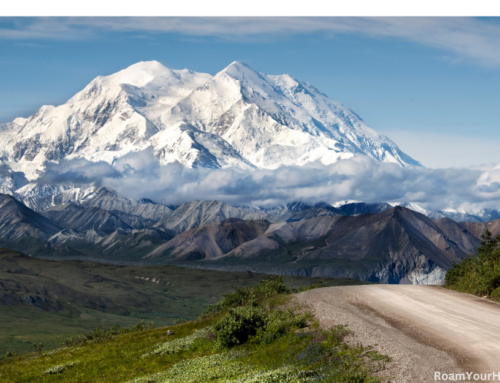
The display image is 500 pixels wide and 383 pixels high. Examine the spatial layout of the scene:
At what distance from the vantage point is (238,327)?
956 inches

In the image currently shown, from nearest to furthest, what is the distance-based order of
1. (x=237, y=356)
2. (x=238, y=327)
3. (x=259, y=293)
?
(x=237, y=356) → (x=238, y=327) → (x=259, y=293)

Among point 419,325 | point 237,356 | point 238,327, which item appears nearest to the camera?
point 237,356

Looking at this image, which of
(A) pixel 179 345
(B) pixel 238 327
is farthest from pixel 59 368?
(B) pixel 238 327

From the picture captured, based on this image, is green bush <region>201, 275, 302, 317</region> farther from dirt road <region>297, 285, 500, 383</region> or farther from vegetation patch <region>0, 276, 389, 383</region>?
dirt road <region>297, 285, 500, 383</region>

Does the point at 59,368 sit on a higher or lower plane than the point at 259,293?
lower

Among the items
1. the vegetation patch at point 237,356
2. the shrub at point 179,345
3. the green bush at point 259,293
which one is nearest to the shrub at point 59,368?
the vegetation patch at point 237,356

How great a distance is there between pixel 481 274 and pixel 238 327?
1863 cm

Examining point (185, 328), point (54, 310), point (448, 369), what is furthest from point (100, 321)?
point (448, 369)

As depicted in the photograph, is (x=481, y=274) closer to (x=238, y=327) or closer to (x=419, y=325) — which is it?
(x=419, y=325)

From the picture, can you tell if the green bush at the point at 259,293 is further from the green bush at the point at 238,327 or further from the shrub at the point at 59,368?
the shrub at the point at 59,368

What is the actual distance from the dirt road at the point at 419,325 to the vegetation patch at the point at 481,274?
1146 millimetres

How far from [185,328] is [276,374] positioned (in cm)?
1732

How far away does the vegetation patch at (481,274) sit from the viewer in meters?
32.1

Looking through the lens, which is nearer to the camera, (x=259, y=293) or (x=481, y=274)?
(x=481, y=274)
